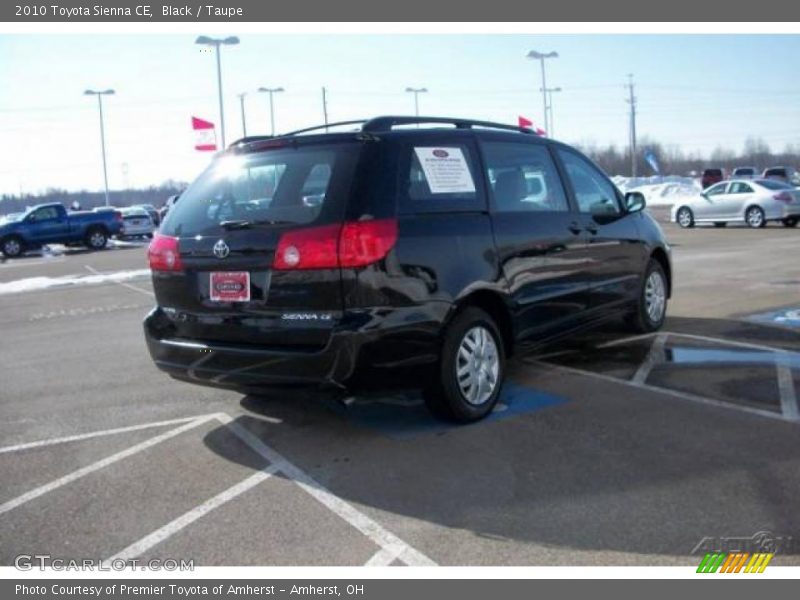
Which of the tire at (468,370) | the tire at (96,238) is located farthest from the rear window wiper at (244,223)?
the tire at (96,238)

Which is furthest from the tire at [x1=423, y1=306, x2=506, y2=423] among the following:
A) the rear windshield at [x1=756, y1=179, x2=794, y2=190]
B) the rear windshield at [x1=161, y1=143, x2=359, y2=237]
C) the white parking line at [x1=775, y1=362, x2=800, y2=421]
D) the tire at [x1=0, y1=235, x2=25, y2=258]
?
the tire at [x1=0, y1=235, x2=25, y2=258]

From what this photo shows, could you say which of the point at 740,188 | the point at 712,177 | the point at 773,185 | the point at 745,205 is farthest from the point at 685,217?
the point at 712,177

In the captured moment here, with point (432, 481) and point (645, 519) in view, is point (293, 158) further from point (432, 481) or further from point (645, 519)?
point (645, 519)

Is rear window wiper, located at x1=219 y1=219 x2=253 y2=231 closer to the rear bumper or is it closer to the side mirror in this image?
the rear bumper

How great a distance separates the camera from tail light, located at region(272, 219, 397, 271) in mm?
4281

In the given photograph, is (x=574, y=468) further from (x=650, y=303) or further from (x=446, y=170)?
(x=650, y=303)

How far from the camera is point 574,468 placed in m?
4.24

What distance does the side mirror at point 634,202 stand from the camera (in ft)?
23.7

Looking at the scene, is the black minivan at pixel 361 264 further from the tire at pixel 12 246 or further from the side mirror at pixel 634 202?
the tire at pixel 12 246

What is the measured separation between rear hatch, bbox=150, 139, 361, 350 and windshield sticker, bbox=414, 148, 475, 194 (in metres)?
0.50

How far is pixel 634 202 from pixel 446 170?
3001 mm

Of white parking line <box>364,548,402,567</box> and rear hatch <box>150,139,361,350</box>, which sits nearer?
white parking line <box>364,548,402,567</box>

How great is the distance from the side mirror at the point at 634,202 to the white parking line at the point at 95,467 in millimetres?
4159

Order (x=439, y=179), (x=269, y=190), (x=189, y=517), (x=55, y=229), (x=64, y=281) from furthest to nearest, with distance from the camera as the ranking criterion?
(x=55, y=229)
(x=64, y=281)
(x=439, y=179)
(x=269, y=190)
(x=189, y=517)
